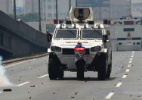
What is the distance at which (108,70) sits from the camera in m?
34.8

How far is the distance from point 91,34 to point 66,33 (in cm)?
106

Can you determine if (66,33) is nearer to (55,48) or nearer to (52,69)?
(55,48)

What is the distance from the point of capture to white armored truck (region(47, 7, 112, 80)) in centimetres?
3238

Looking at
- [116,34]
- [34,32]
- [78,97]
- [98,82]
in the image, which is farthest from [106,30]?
[116,34]

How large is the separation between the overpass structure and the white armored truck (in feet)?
83.2

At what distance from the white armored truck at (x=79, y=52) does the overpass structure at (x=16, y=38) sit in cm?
2535

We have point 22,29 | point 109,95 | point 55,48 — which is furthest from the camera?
point 22,29

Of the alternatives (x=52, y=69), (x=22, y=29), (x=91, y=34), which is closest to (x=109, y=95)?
(x=52, y=69)

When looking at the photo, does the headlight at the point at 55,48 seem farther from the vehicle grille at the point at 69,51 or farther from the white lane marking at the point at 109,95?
the white lane marking at the point at 109,95

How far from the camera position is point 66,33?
33969 mm

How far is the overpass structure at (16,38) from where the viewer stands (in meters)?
61.1

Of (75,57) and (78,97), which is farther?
(75,57)

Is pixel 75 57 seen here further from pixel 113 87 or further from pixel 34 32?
pixel 34 32

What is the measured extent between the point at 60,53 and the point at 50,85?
315 centimetres
